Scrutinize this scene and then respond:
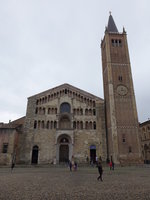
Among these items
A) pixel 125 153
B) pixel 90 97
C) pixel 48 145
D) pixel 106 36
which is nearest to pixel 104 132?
pixel 125 153

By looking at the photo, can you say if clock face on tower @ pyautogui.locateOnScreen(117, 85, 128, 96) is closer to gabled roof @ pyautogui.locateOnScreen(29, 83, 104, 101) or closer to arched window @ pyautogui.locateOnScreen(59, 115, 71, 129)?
gabled roof @ pyautogui.locateOnScreen(29, 83, 104, 101)

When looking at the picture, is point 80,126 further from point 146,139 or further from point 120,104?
point 146,139

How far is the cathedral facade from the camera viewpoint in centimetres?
2969

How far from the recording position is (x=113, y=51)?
3688cm

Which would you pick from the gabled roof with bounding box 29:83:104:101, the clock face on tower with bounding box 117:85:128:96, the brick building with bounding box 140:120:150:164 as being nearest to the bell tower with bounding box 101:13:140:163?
the clock face on tower with bounding box 117:85:128:96

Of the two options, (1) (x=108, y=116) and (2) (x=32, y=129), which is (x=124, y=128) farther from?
(2) (x=32, y=129)

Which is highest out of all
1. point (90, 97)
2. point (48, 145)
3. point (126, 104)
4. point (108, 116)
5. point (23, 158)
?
point (90, 97)

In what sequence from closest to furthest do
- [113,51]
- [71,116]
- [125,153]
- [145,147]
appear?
[125,153] < [71,116] < [113,51] < [145,147]

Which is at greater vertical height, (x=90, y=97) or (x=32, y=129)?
(x=90, y=97)

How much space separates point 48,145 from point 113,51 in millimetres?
26206

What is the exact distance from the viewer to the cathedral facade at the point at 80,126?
29.7 m

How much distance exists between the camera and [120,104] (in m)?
32.4

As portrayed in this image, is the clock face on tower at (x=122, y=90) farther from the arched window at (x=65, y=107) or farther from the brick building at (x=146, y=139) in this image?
the brick building at (x=146, y=139)

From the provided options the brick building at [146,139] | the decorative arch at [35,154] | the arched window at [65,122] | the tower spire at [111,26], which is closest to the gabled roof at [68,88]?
the arched window at [65,122]
